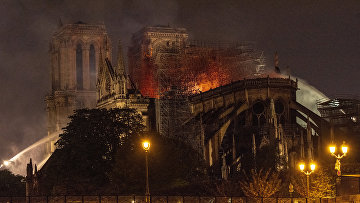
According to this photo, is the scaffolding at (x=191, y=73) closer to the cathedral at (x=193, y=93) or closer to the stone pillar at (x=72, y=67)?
the cathedral at (x=193, y=93)

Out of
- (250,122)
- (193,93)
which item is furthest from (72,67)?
(250,122)

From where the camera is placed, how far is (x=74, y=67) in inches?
4496

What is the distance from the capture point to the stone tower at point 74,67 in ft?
371

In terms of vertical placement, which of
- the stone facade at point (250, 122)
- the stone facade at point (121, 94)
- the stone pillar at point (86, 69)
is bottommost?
the stone facade at point (250, 122)

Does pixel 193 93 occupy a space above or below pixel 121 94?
above

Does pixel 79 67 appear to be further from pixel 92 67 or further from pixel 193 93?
pixel 193 93

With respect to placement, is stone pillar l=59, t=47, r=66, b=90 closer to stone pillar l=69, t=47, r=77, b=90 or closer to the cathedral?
the cathedral

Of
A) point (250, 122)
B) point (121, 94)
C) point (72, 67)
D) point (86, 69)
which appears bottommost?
point (250, 122)

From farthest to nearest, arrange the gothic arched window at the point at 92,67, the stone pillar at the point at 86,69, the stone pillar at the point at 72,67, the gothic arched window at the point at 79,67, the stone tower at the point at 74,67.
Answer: the gothic arched window at the point at 92,67, the gothic arched window at the point at 79,67, the stone pillar at the point at 86,69, the stone pillar at the point at 72,67, the stone tower at the point at 74,67

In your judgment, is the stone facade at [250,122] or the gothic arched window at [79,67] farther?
the gothic arched window at [79,67]

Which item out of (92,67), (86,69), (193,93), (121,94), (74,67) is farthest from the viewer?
(92,67)

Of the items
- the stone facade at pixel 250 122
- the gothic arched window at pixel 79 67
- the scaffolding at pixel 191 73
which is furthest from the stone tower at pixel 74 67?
the stone facade at pixel 250 122

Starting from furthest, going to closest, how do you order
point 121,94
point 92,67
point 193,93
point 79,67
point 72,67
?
point 92,67
point 79,67
point 72,67
point 193,93
point 121,94

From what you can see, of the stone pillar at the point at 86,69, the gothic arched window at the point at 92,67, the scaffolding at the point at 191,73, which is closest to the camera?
the scaffolding at the point at 191,73
